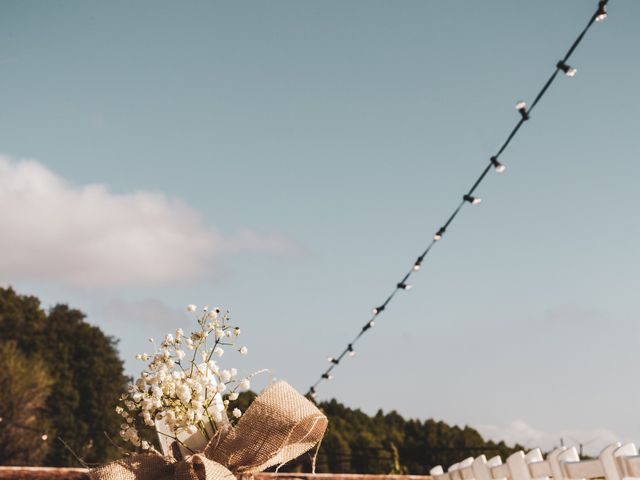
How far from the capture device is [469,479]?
8.20ft

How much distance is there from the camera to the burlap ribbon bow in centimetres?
158

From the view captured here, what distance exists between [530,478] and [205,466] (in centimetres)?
121

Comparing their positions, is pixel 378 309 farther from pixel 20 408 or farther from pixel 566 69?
pixel 20 408

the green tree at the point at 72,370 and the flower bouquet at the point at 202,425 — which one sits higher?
the green tree at the point at 72,370

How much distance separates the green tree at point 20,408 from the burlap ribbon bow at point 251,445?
17.9 meters

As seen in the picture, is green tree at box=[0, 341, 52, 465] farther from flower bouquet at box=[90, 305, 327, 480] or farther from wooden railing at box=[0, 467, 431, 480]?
flower bouquet at box=[90, 305, 327, 480]

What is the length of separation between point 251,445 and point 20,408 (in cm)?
1878

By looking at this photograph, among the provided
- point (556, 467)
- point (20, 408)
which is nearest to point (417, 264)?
point (556, 467)

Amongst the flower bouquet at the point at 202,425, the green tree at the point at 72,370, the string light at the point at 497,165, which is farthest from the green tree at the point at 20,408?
the flower bouquet at the point at 202,425

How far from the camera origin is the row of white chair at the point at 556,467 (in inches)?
75.3

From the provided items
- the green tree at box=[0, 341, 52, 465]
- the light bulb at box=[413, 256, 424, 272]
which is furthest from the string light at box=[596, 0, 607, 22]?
the green tree at box=[0, 341, 52, 465]

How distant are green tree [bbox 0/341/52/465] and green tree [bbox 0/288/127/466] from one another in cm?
91

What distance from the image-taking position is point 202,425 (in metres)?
1.66

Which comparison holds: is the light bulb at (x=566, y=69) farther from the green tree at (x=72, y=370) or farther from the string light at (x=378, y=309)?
the green tree at (x=72, y=370)
